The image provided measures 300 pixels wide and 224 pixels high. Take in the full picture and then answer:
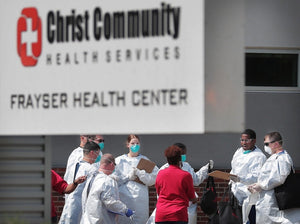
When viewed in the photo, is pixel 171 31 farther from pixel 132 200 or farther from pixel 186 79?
pixel 132 200

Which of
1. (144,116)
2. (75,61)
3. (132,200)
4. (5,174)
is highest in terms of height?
(75,61)

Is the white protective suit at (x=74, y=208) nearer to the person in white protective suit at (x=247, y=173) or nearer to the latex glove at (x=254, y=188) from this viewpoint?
the person in white protective suit at (x=247, y=173)

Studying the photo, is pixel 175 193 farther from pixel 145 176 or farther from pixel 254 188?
pixel 145 176

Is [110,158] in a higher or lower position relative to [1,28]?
lower

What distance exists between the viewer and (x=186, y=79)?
535 centimetres

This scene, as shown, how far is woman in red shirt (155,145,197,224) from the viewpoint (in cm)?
980

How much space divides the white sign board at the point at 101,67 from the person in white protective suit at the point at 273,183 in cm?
616

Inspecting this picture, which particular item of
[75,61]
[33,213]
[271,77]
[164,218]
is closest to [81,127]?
[75,61]

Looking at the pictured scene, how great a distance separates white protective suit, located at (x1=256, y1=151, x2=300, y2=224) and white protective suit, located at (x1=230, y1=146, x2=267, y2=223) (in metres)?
0.41

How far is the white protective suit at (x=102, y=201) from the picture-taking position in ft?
33.5

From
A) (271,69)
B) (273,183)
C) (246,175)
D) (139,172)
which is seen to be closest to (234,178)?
(246,175)

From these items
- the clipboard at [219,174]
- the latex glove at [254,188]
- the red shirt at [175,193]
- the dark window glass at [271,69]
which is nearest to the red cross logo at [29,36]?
the red shirt at [175,193]

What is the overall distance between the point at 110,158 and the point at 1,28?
4.69 metres

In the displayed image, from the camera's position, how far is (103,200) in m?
10.2
